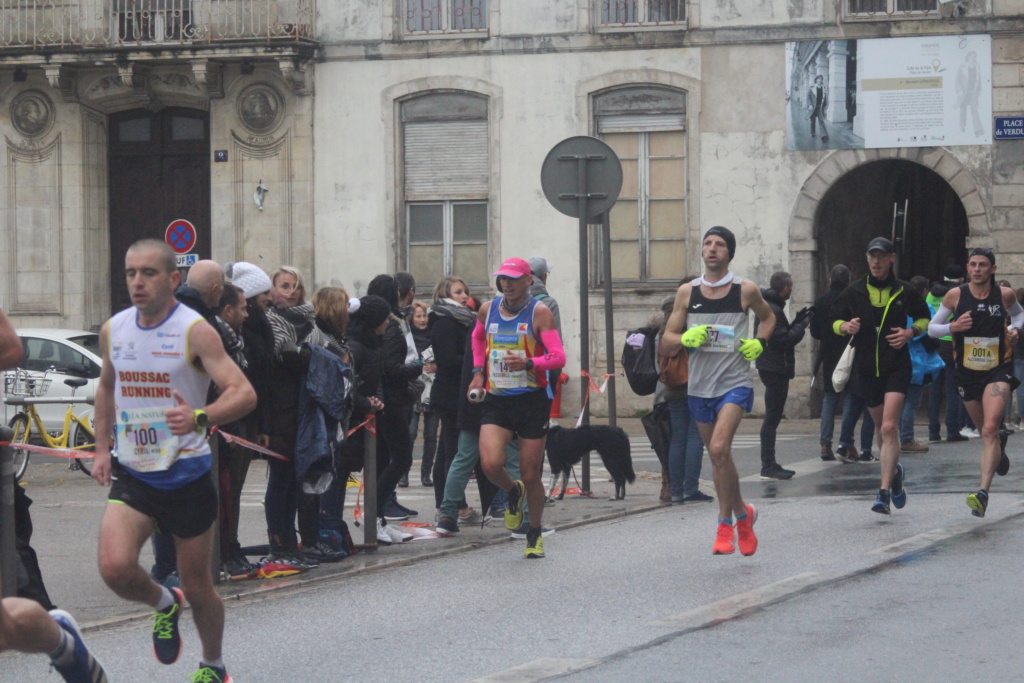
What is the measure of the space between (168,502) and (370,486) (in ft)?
13.9

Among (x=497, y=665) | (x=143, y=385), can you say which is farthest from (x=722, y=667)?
(x=143, y=385)

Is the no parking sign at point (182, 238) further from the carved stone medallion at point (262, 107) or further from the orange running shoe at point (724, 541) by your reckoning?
the orange running shoe at point (724, 541)

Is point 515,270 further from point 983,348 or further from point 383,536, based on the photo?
point 983,348

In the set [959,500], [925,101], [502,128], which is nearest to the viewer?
[959,500]

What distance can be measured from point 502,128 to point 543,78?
0.97 m

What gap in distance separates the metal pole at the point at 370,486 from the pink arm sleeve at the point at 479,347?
0.79m

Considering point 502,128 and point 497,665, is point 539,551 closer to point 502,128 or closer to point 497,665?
point 497,665

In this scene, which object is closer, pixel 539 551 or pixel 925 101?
pixel 539 551

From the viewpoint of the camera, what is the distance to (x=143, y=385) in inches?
234

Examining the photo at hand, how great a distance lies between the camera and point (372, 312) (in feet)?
33.6

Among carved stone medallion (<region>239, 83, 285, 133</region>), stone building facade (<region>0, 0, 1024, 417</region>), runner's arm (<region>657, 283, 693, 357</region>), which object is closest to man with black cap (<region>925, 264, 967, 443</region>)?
stone building facade (<region>0, 0, 1024, 417</region>)

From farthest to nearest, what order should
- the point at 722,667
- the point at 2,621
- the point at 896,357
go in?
the point at 896,357 → the point at 722,667 → the point at 2,621

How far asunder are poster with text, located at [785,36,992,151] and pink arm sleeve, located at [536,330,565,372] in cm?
1529

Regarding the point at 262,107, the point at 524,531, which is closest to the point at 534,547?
the point at 524,531
